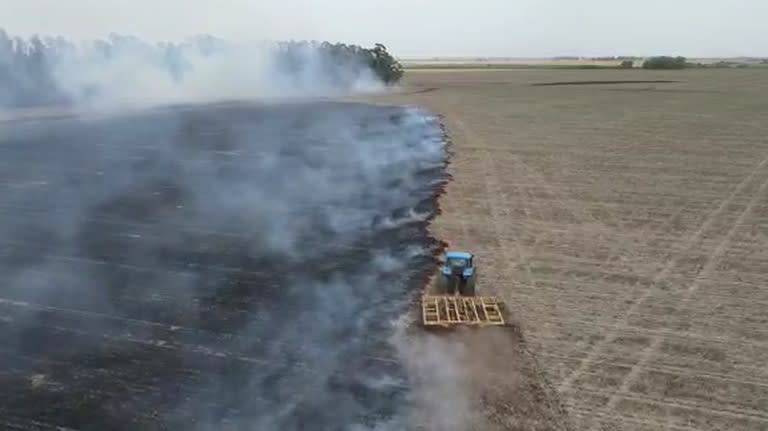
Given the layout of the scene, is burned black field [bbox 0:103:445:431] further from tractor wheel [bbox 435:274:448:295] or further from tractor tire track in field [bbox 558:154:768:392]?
tractor tire track in field [bbox 558:154:768:392]

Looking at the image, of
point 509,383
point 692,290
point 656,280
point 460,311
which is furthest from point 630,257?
point 509,383

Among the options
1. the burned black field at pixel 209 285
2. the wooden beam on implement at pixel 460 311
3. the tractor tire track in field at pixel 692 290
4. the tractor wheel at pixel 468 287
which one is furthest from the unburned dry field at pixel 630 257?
the burned black field at pixel 209 285

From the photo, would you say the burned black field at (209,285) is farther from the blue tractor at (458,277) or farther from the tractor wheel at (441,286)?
the blue tractor at (458,277)

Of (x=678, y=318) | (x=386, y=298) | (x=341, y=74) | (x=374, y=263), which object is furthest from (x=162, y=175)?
(x=341, y=74)

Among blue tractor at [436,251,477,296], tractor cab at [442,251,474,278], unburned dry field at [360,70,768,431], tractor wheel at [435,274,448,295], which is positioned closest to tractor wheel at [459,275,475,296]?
blue tractor at [436,251,477,296]

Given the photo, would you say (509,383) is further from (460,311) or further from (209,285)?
(209,285)

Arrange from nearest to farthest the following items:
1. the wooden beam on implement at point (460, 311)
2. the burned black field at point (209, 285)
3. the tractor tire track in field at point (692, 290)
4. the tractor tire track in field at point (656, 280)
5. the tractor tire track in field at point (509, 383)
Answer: the tractor tire track in field at point (509, 383), the burned black field at point (209, 285), the tractor tire track in field at point (692, 290), the tractor tire track in field at point (656, 280), the wooden beam on implement at point (460, 311)
